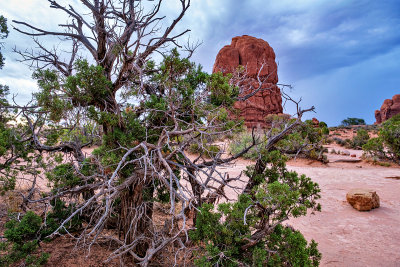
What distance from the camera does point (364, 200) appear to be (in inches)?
288

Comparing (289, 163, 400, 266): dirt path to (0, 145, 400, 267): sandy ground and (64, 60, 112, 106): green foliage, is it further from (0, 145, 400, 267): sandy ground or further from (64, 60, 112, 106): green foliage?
(64, 60, 112, 106): green foliage

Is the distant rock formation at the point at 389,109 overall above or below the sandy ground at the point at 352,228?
above

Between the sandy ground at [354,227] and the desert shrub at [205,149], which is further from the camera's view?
the sandy ground at [354,227]

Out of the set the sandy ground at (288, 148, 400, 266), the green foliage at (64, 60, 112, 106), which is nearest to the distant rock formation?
the sandy ground at (288, 148, 400, 266)

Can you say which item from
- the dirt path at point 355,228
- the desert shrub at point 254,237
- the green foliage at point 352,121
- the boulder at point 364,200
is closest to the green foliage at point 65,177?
the desert shrub at point 254,237

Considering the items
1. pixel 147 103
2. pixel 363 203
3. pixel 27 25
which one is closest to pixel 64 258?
pixel 147 103

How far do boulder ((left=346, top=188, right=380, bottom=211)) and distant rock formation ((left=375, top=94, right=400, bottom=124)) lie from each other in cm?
7388

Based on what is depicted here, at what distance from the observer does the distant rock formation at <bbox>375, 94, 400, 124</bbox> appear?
214 feet

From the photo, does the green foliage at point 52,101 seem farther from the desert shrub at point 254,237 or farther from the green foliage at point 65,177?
the desert shrub at point 254,237

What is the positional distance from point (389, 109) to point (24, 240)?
8610 cm

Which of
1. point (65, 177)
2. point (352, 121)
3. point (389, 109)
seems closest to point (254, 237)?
point (65, 177)

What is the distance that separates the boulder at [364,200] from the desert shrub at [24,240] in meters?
8.72

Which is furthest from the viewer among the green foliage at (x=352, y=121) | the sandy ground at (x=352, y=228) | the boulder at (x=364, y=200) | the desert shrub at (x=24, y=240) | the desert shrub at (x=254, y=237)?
the green foliage at (x=352, y=121)

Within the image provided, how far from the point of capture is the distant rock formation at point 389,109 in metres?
65.4
